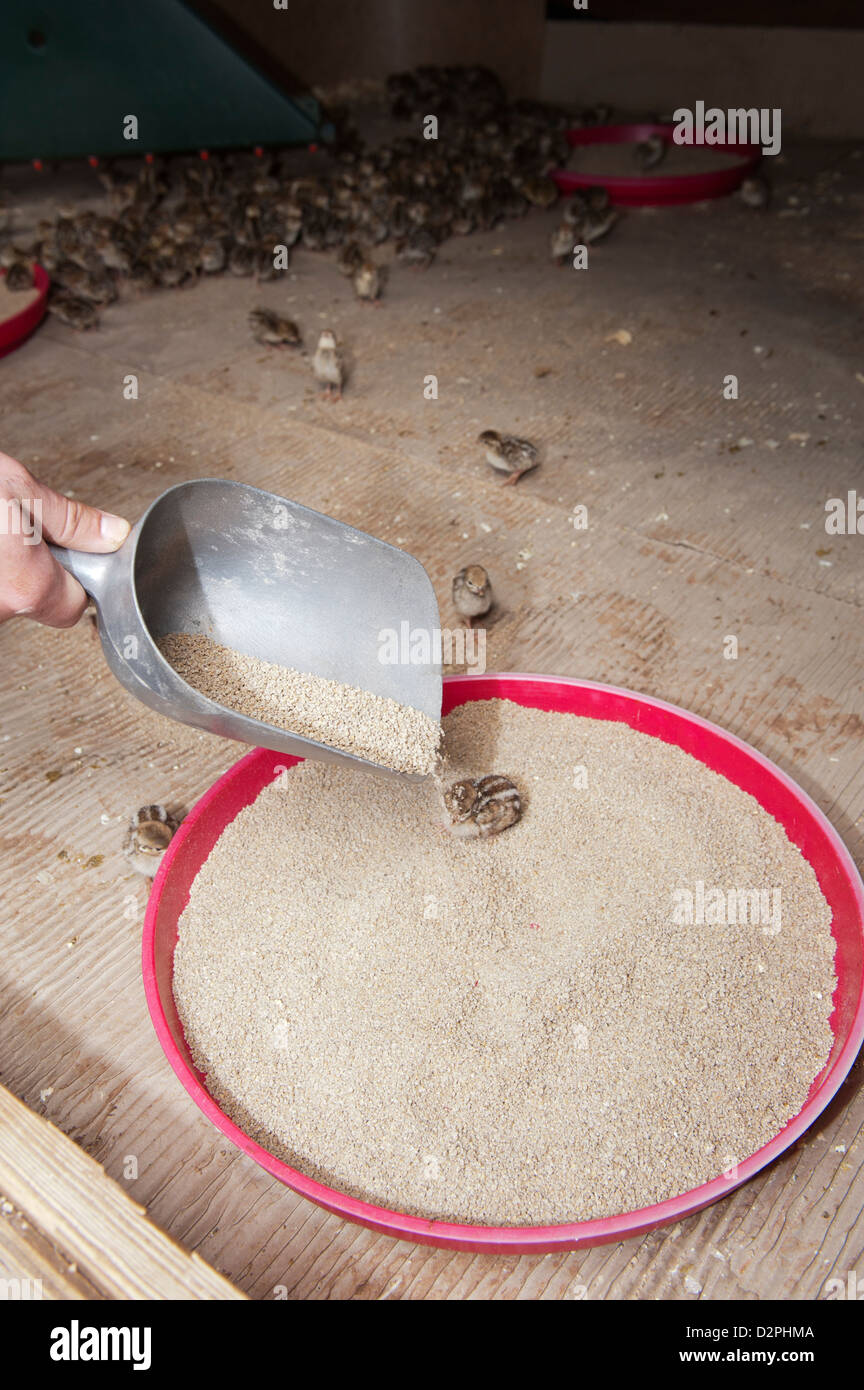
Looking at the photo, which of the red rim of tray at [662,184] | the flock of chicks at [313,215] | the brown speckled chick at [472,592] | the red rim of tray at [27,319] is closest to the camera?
the brown speckled chick at [472,592]

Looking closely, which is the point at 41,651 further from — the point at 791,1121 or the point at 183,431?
the point at 791,1121

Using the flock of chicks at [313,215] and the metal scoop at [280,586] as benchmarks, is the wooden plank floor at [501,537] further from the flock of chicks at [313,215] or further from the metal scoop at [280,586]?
the metal scoop at [280,586]

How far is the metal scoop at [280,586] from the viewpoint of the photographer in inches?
63.4

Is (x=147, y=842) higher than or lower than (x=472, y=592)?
lower

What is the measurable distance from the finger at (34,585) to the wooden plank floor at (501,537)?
664 millimetres

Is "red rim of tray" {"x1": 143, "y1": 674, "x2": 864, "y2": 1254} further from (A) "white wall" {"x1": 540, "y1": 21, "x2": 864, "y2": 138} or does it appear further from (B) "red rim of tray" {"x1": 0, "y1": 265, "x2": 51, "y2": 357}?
(A) "white wall" {"x1": 540, "y1": 21, "x2": 864, "y2": 138}

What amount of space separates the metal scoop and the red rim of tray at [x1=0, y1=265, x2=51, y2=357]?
9.35 ft

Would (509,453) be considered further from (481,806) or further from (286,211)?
(286,211)

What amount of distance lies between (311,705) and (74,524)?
483 mm

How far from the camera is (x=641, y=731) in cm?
206

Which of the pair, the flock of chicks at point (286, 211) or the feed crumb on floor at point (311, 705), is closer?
the feed crumb on floor at point (311, 705)

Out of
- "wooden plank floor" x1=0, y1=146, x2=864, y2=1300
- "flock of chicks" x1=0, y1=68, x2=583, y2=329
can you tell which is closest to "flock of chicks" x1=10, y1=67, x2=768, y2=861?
"flock of chicks" x1=0, y1=68, x2=583, y2=329

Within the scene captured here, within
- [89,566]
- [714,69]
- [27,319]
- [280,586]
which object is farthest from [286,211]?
[89,566]

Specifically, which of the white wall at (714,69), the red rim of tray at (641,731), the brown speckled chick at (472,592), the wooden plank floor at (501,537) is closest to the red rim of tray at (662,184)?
the wooden plank floor at (501,537)
